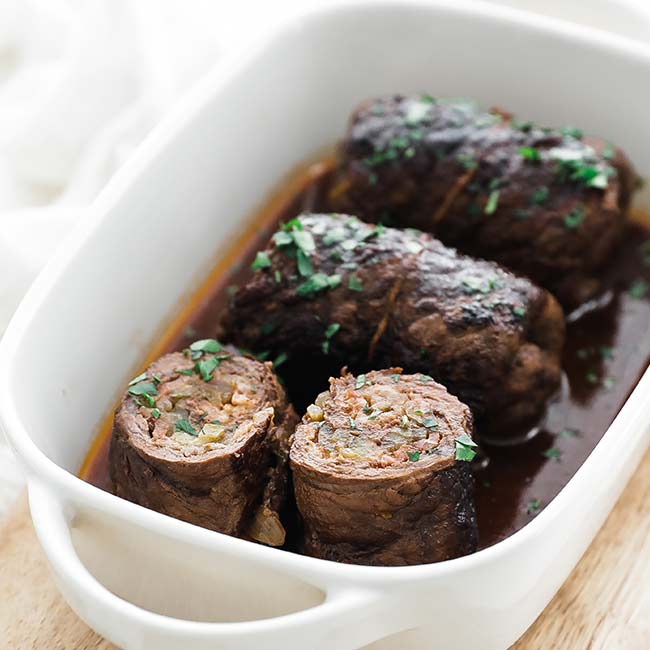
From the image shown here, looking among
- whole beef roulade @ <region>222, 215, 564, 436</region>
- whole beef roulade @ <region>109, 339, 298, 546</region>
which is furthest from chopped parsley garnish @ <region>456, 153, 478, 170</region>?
whole beef roulade @ <region>109, 339, 298, 546</region>

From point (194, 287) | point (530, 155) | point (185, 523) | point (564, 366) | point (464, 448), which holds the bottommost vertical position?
point (194, 287)

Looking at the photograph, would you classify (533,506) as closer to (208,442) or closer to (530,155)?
(208,442)

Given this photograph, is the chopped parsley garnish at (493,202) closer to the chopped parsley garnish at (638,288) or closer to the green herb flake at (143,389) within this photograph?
the chopped parsley garnish at (638,288)

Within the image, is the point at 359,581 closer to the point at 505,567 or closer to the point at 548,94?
the point at 505,567

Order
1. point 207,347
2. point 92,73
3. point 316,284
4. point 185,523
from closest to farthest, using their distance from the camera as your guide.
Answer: point 185,523, point 207,347, point 316,284, point 92,73

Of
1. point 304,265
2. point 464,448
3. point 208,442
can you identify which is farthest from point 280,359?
point 464,448

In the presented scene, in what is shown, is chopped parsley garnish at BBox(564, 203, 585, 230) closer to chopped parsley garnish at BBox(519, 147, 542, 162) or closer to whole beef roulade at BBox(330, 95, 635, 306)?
whole beef roulade at BBox(330, 95, 635, 306)

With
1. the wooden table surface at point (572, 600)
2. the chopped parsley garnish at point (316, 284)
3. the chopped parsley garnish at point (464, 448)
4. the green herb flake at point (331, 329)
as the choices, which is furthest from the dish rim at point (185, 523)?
the green herb flake at point (331, 329)
